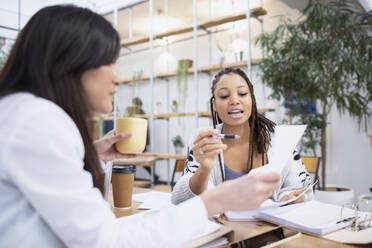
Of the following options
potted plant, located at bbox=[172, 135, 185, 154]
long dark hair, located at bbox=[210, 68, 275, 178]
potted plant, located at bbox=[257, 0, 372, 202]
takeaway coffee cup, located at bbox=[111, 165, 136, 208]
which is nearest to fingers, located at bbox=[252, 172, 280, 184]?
takeaway coffee cup, located at bbox=[111, 165, 136, 208]

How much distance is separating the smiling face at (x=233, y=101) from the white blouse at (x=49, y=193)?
1044mm

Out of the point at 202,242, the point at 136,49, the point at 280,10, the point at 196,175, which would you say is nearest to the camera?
the point at 202,242

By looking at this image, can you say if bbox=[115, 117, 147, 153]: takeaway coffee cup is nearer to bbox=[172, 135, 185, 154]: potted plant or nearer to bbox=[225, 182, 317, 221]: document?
bbox=[225, 182, 317, 221]: document

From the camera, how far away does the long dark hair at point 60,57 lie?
0.64 meters

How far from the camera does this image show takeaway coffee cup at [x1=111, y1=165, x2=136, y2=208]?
49.3 inches

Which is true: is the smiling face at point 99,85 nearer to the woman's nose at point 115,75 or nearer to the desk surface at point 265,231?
the woman's nose at point 115,75

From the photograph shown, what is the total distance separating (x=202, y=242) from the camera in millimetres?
785

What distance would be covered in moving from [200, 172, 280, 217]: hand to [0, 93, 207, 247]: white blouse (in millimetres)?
94

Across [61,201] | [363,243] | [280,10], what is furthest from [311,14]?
[61,201]

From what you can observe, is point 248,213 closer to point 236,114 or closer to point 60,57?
point 236,114

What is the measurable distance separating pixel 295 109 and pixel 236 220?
2.69 m

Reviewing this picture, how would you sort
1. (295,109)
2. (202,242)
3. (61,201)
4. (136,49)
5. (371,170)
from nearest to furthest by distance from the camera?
1. (61,201)
2. (202,242)
3. (295,109)
4. (371,170)
5. (136,49)

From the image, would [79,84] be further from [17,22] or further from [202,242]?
[17,22]

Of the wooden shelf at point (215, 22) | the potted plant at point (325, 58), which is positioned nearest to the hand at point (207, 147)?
the potted plant at point (325, 58)
